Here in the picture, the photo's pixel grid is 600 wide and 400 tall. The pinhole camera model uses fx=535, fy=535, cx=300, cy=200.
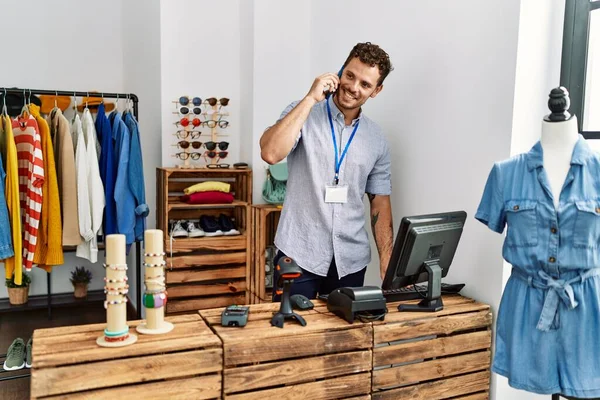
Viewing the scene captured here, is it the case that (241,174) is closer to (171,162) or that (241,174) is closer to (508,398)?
(171,162)

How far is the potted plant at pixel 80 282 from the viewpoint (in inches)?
187

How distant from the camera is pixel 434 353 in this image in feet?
6.69

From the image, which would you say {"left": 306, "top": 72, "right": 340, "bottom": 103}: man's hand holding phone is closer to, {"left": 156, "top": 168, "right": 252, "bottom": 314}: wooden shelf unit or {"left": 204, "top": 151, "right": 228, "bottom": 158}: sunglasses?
{"left": 156, "top": 168, "right": 252, "bottom": 314}: wooden shelf unit

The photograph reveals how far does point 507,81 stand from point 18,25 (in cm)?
422

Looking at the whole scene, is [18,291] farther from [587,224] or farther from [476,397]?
[587,224]

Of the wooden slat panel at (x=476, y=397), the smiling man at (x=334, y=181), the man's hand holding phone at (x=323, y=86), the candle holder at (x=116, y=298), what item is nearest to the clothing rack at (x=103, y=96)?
the smiling man at (x=334, y=181)

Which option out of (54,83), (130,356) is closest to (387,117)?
(130,356)

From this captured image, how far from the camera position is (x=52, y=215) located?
333cm

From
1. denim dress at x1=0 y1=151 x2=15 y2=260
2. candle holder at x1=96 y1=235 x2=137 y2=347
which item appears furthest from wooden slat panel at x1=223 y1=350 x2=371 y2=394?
denim dress at x1=0 y1=151 x2=15 y2=260

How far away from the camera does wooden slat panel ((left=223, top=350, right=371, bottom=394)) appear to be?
5.57ft

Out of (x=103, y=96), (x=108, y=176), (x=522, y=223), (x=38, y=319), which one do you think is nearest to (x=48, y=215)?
(x=108, y=176)

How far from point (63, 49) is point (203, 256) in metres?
2.47

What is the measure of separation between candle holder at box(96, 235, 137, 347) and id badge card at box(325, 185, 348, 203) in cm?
101

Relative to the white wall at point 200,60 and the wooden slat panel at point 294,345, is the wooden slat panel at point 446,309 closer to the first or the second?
the wooden slat panel at point 294,345
